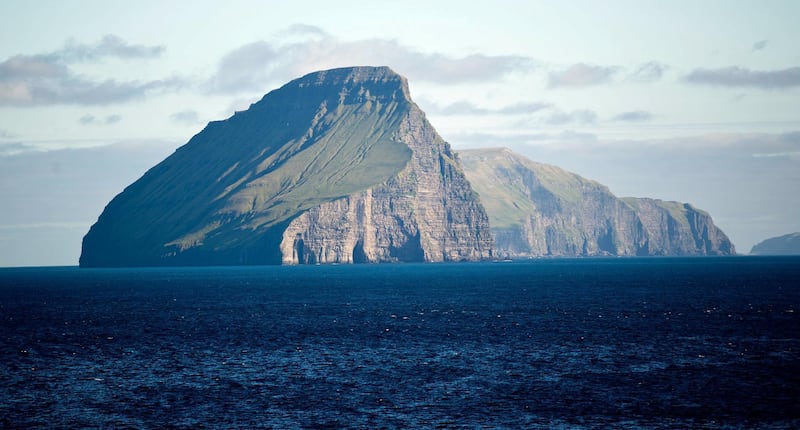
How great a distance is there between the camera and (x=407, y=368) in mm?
80750

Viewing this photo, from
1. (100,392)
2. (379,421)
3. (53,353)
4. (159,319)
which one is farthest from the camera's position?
(159,319)

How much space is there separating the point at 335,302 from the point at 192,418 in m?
107

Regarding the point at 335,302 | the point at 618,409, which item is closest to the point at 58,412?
the point at 618,409

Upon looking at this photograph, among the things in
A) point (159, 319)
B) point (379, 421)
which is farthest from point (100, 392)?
point (159, 319)

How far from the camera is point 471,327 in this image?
4572 inches

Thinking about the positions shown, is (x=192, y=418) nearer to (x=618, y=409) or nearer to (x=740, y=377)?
(x=618, y=409)

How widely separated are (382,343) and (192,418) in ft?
133

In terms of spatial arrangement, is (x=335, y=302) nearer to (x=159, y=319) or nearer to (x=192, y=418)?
(x=159, y=319)

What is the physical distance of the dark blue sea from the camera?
6084cm

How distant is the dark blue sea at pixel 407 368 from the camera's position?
6084 centimetres

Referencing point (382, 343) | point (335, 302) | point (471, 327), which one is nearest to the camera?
point (382, 343)

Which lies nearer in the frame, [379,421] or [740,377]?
[379,421]

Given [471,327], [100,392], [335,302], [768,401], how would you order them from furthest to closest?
[335,302]
[471,327]
[100,392]
[768,401]

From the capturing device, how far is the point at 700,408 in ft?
204
